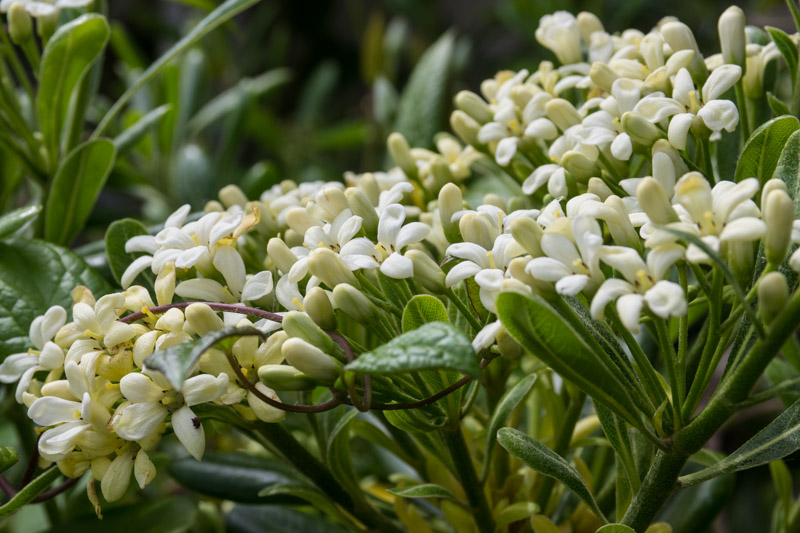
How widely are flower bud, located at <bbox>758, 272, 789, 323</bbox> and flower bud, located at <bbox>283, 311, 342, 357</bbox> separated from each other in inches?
9.8

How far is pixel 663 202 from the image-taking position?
0.44 meters

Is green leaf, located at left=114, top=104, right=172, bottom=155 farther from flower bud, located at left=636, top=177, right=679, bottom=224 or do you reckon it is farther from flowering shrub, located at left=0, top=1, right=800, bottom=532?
flower bud, located at left=636, top=177, right=679, bottom=224

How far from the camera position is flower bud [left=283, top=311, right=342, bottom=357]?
0.47 m

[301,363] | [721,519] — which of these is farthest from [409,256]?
[721,519]

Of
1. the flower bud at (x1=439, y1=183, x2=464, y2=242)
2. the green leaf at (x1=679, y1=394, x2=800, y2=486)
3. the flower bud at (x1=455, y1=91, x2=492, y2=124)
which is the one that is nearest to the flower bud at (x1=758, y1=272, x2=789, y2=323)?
the green leaf at (x1=679, y1=394, x2=800, y2=486)

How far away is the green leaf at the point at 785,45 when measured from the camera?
624 millimetres

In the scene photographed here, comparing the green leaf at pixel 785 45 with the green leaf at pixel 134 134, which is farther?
the green leaf at pixel 134 134

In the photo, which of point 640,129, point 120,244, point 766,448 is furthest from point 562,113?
point 120,244

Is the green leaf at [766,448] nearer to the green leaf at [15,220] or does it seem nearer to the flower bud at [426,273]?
the flower bud at [426,273]

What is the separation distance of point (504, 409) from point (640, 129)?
0.74 ft

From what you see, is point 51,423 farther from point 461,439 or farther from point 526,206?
point 526,206

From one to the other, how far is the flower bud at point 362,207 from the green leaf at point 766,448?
0.27m

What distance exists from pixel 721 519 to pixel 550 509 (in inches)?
25.3

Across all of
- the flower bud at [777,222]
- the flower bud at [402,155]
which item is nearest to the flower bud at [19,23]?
the flower bud at [402,155]
